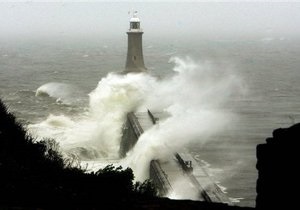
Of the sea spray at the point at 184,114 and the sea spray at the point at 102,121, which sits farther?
the sea spray at the point at 102,121

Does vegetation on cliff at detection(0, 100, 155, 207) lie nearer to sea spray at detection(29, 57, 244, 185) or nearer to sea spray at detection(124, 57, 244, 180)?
sea spray at detection(124, 57, 244, 180)

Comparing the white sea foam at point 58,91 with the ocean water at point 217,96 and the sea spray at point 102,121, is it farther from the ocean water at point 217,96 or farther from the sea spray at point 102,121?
the sea spray at point 102,121

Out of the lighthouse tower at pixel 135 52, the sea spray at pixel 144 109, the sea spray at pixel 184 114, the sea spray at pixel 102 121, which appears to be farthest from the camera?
the lighthouse tower at pixel 135 52

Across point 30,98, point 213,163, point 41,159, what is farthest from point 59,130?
point 41,159

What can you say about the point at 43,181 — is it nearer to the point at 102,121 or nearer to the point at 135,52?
the point at 102,121

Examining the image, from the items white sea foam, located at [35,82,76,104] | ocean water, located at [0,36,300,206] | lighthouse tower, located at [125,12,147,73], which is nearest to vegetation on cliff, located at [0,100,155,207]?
ocean water, located at [0,36,300,206]

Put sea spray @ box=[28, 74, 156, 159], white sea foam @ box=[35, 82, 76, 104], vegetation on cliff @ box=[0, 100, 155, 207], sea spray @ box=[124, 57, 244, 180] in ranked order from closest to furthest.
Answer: vegetation on cliff @ box=[0, 100, 155, 207]
sea spray @ box=[124, 57, 244, 180]
sea spray @ box=[28, 74, 156, 159]
white sea foam @ box=[35, 82, 76, 104]

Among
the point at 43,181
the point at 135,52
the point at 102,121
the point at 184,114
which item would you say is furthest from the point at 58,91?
the point at 43,181

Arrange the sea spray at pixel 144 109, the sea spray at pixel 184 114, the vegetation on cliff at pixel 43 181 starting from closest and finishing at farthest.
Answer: the vegetation on cliff at pixel 43 181
the sea spray at pixel 184 114
the sea spray at pixel 144 109

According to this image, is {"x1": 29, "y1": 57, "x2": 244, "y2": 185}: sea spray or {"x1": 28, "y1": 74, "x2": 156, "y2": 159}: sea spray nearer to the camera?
{"x1": 29, "y1": 57, "x2": 244, "y2": 185}: sea spray

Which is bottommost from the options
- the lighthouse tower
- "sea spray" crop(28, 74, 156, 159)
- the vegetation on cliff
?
the vegetation on cliff

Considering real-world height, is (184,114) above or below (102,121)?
above

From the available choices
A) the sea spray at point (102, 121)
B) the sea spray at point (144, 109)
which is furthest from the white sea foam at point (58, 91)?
the sea spray at point (144, 109)
